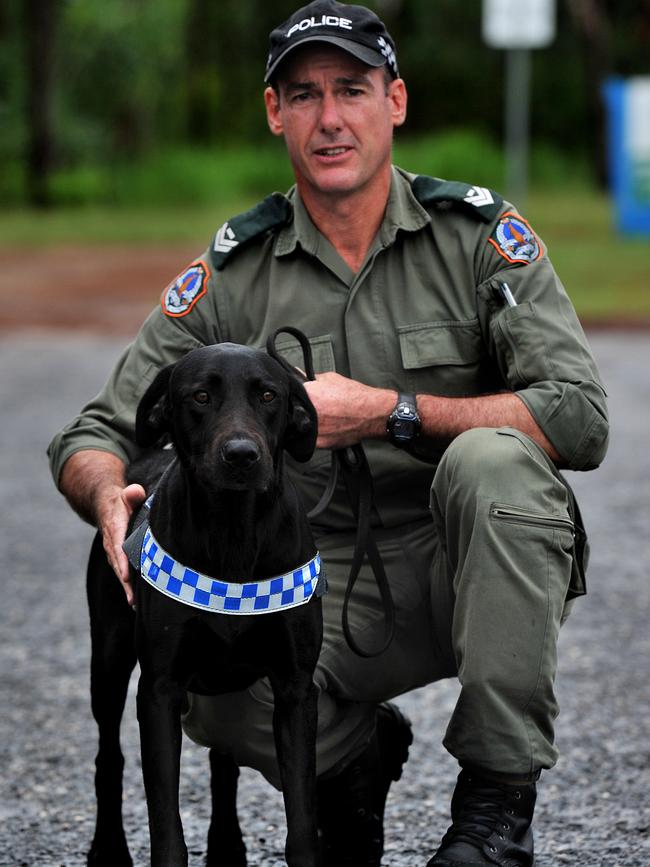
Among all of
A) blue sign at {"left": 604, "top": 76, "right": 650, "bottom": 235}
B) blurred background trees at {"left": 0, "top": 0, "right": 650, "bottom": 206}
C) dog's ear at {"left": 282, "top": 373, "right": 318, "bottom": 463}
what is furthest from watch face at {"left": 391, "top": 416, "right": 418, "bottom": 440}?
blurred background trees at {"left": 0, "top": 0, "right": 650, "bottom": 206}

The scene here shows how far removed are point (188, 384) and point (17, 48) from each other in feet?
123

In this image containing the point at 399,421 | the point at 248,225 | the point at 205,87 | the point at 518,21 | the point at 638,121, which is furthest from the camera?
the point at 205,87

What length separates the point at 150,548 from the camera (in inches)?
111

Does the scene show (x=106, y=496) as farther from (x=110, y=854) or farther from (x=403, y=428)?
(x=110, y=854)

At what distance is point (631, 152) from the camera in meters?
19.3

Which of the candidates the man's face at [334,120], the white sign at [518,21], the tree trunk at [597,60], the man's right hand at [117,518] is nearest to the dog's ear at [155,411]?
the man's right hand at [117,518]

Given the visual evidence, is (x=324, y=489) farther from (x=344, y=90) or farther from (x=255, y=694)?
(x=344, y=90)

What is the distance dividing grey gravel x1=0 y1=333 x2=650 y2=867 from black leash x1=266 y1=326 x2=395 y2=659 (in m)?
0.51

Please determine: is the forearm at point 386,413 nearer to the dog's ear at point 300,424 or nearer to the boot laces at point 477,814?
the dog's ear at point 300,424

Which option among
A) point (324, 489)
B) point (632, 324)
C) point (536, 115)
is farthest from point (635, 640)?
point (536, 115)

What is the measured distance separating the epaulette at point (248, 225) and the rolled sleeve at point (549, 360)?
0.50 m

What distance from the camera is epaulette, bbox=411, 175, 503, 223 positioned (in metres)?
3.46

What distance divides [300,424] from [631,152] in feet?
56.4

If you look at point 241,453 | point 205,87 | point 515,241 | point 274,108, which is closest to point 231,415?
point 241,453
